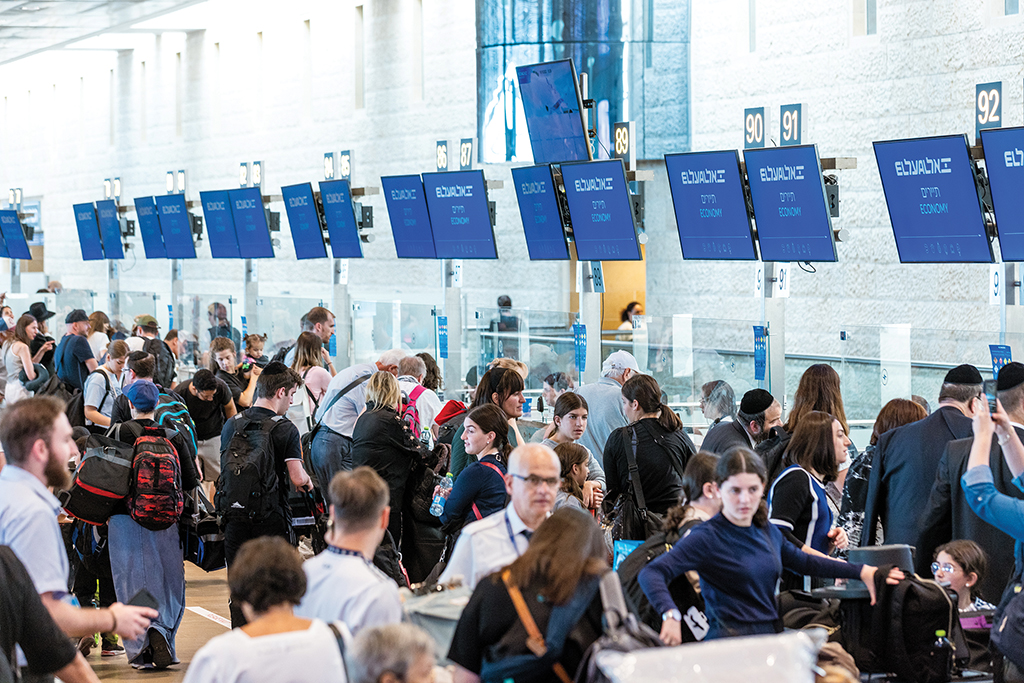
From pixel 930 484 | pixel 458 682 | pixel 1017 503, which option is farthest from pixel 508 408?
pixel 458 682

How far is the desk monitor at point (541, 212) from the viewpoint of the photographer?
31.2 feet

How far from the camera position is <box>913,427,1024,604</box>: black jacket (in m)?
5.23

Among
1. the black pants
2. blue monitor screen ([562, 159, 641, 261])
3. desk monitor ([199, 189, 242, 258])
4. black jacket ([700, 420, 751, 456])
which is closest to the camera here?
black jacket ([700, 420, 751, 456])

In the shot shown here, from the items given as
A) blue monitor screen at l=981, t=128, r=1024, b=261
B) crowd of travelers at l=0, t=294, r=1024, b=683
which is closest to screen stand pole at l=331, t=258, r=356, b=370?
crowd of travelers at l=0, t=294, r=1024, b=683

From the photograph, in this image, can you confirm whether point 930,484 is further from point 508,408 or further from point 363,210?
point 363,210

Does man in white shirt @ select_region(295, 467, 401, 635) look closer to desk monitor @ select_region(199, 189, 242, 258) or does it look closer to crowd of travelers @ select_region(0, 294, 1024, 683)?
crowd of travelers @ select_region(0, 294, 1024, 683)

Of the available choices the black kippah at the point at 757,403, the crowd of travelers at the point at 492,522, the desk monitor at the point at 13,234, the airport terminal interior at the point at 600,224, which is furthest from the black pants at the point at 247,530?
the desk monitor at the point at 13,234

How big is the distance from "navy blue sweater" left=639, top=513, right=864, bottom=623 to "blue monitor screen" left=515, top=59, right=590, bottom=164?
6.11m

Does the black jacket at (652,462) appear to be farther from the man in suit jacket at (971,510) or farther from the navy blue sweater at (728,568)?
the navy blue sweater at (728,568)

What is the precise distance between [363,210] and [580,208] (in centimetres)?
377

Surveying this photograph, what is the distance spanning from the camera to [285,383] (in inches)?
243

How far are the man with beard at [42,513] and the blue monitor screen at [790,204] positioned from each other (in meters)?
5.21

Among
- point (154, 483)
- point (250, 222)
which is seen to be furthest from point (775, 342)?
point (250, 222)

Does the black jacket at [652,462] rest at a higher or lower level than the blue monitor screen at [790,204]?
lower
